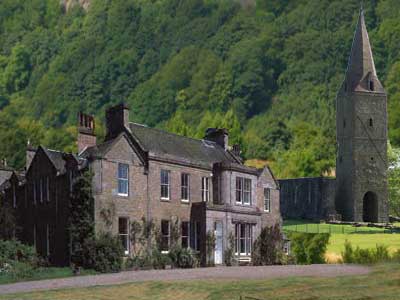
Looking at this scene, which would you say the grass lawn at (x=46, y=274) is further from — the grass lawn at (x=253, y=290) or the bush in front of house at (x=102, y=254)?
the grass lawn at (x=253, y=290)

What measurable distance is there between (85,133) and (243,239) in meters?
11.2

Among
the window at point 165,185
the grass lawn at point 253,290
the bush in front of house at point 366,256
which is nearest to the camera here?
the grass lawn at point 253,290

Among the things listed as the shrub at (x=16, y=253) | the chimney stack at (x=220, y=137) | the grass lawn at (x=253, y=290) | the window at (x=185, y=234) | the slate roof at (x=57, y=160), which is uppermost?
the chimney stack at (x=220, y=137)

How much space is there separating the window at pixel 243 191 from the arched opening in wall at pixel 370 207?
42776 mm

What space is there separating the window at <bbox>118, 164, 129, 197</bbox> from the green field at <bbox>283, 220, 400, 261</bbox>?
1874cm

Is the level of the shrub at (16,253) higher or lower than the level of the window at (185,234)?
lower

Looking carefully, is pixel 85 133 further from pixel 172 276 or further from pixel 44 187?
pixel 172 276

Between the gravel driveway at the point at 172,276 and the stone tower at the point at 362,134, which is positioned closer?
the gravel driveway at the point at 172,276

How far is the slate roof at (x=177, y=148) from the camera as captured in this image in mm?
52125

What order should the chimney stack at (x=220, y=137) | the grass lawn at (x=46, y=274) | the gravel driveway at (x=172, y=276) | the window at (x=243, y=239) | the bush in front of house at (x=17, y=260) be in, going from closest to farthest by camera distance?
the gravel driveway at (x=172, y=276) → the grass lawn at (x=46, y=274) → the bush in front of house at (x=17, y=260) → the window at (x=243, y=239) → the chimney stack at (x=220, y=137)

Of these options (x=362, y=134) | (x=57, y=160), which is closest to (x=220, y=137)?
(x=57, y=160)

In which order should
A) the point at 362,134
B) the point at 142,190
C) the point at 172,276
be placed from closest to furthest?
the point at 172,276, the point at 142,190, the point at 362,134

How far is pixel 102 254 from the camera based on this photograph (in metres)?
45.6

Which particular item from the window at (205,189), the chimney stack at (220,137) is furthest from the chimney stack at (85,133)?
the chimney stack at (220,137)
